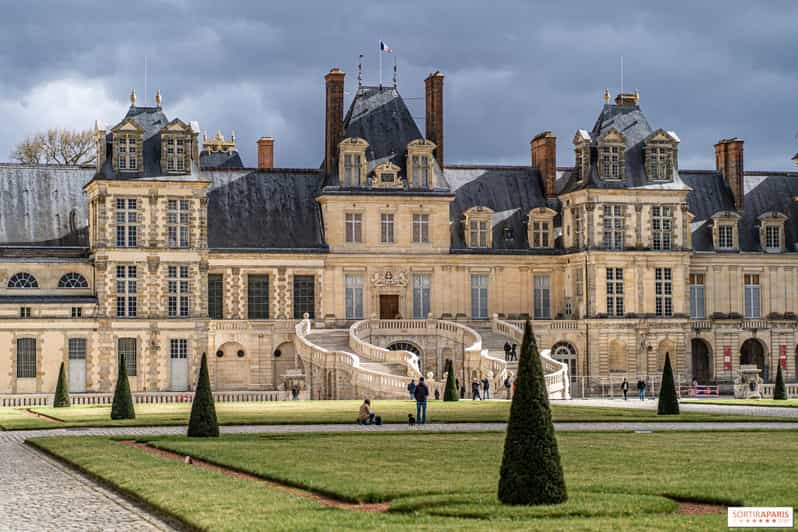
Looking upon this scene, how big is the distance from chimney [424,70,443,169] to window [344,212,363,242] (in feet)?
16.7

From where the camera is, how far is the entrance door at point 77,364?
60.5 m

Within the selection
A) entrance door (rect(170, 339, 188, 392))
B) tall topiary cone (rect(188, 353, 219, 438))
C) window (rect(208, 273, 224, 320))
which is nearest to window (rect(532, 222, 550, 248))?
window (rect(208, 273, 224, 320))

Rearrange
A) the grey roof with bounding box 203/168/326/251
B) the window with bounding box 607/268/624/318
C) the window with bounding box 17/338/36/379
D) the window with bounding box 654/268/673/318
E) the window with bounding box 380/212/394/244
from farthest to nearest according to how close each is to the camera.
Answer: the window with bounding box 654/268/673/318 < the window with bounding box 607/268/624/318 < the window with bounding box 380/212/394/244 < the grey roof with bounding box 203/168/326/251 < the window with bounding box 17/338/36/379

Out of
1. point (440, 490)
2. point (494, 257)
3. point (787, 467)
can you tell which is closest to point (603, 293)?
point (494, 257)

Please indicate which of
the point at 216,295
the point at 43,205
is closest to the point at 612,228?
the point at 216,295

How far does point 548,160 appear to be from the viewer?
71188 mm

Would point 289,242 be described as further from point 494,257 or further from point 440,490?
point 440,490

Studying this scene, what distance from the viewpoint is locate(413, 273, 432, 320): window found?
66.7 m

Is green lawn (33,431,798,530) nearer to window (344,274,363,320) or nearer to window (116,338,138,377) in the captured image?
window (116,338,138,377)

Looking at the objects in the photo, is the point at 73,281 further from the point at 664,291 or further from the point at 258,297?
the point at 664,291

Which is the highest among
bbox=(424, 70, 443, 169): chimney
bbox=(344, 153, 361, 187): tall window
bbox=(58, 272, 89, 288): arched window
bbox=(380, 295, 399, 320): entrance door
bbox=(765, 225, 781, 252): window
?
bbox=(424, 70, 443, 169): chimney

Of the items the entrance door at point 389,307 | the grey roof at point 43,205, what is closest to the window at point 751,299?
the entrance door at point 389,307

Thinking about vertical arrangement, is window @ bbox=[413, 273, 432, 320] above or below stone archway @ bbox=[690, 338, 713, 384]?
above

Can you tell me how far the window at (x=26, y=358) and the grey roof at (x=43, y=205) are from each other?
16.0ft
